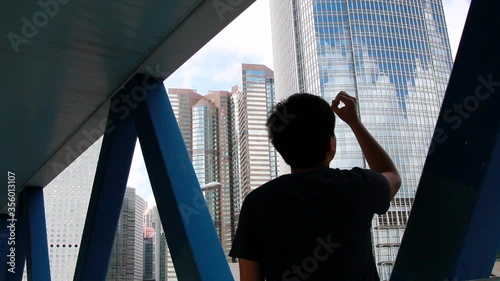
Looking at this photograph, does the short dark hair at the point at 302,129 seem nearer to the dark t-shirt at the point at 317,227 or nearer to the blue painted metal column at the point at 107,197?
the dark t-shirt at the point at 317,227

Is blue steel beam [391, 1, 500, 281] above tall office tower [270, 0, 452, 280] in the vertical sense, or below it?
below

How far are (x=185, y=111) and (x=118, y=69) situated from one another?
2.78 meters

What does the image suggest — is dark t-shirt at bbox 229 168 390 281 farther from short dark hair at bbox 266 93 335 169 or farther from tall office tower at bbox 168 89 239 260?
tall office tower at bbox 168 89 239 260

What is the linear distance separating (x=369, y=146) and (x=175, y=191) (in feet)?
4.49

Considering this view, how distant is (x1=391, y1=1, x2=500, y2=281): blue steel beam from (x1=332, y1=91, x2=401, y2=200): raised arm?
19cm

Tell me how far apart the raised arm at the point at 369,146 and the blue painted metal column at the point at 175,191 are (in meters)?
1.21

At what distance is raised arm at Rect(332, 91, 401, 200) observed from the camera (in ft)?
2.85

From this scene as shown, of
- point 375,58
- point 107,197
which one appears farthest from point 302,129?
point 375,58

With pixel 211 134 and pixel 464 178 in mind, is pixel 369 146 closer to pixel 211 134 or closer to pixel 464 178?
pixel 464 178

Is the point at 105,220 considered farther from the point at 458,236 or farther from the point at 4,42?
the point at 458,236

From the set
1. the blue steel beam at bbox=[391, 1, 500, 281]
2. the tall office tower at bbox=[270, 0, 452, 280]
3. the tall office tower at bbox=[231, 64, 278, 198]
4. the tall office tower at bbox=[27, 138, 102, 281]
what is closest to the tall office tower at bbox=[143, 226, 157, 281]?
the tall office tower at bbox=[27, 138, 102, 281]

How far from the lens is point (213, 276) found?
1925mm

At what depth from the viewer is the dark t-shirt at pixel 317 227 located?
2.48 ft

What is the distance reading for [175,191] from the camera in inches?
83.2
